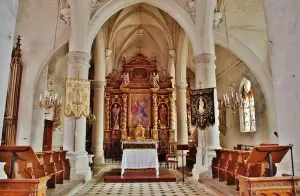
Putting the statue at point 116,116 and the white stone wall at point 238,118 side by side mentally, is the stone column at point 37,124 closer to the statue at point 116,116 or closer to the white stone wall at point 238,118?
the statue at point 116,116

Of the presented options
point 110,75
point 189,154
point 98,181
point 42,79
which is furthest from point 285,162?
point 110,75

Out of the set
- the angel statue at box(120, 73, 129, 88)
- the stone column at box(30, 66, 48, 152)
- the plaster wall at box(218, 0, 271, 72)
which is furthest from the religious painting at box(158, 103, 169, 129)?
the stone column at box(30, 66, 48, 152)

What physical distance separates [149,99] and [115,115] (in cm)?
244

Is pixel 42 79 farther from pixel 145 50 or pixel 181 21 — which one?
pixel 145 50

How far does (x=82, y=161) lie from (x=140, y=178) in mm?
1827

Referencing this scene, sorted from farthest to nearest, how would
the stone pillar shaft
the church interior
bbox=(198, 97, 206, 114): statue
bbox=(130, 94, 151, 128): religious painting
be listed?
bbox=(130, 94, 151, 128): religious painting
the stone pillar shaft
bbox=(198, 97, 206, 114): statue
the church interior

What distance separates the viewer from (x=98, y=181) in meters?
7.80

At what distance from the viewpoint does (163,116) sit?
55.3 ft

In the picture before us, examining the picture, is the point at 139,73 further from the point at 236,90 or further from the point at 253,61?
the point at 253,61

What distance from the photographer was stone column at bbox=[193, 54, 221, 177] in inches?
304

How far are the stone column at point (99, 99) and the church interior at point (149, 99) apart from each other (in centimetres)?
5

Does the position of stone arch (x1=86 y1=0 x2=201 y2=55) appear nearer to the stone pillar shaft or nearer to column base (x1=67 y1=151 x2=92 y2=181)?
column base (x1=67 y1=151 x2=92 y2=181)

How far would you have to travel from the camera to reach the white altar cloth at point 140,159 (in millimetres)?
8305

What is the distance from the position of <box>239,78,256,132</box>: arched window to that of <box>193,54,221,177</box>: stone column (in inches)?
220
